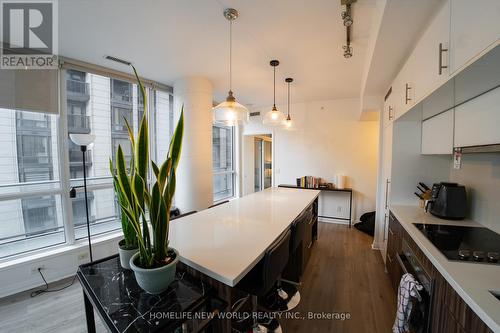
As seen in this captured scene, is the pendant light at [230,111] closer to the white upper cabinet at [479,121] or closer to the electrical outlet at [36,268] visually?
the white upper cabinet at [479,121]

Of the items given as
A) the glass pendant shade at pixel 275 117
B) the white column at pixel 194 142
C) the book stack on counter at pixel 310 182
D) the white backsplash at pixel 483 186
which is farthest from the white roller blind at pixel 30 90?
the white backsplash at pixel 483 186

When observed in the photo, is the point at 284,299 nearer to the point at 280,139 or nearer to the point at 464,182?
the point at 464,182

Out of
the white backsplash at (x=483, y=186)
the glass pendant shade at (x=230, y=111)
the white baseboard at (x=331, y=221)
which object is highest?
the glass pendant shade at (x=230, y=111)

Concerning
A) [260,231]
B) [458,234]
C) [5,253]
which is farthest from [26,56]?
[458,234]

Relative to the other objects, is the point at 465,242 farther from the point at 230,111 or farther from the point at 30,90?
the point at 30,90

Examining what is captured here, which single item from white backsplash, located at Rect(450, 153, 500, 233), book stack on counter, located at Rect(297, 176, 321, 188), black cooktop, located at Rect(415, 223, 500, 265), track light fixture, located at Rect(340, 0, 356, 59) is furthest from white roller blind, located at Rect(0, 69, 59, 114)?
white backsplash, located at Rect(450, 153, 500, 233)

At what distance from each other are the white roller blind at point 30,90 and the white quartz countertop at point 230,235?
2064 mm

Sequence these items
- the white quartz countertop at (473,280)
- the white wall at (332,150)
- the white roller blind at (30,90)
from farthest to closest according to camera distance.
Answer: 1. the white wall at (332,150)
2. the white roller blind at (30,90)
3. the white quartz countertop at (473,280)

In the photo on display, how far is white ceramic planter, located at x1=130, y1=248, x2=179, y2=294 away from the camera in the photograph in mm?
899

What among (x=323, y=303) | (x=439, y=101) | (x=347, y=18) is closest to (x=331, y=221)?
(x=323, y=303)

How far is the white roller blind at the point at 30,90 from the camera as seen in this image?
200cm

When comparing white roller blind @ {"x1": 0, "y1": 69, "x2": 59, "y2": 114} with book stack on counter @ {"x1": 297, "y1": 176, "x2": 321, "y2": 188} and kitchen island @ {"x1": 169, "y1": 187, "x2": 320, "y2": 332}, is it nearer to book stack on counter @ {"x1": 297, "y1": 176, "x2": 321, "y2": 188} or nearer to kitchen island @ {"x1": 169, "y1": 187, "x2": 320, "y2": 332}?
kitchen island @ {"x1": 169, "y1": 187, "x2": 320, "y2": 332}

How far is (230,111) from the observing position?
6.66ft

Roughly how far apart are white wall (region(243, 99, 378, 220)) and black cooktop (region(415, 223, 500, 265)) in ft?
8.36
